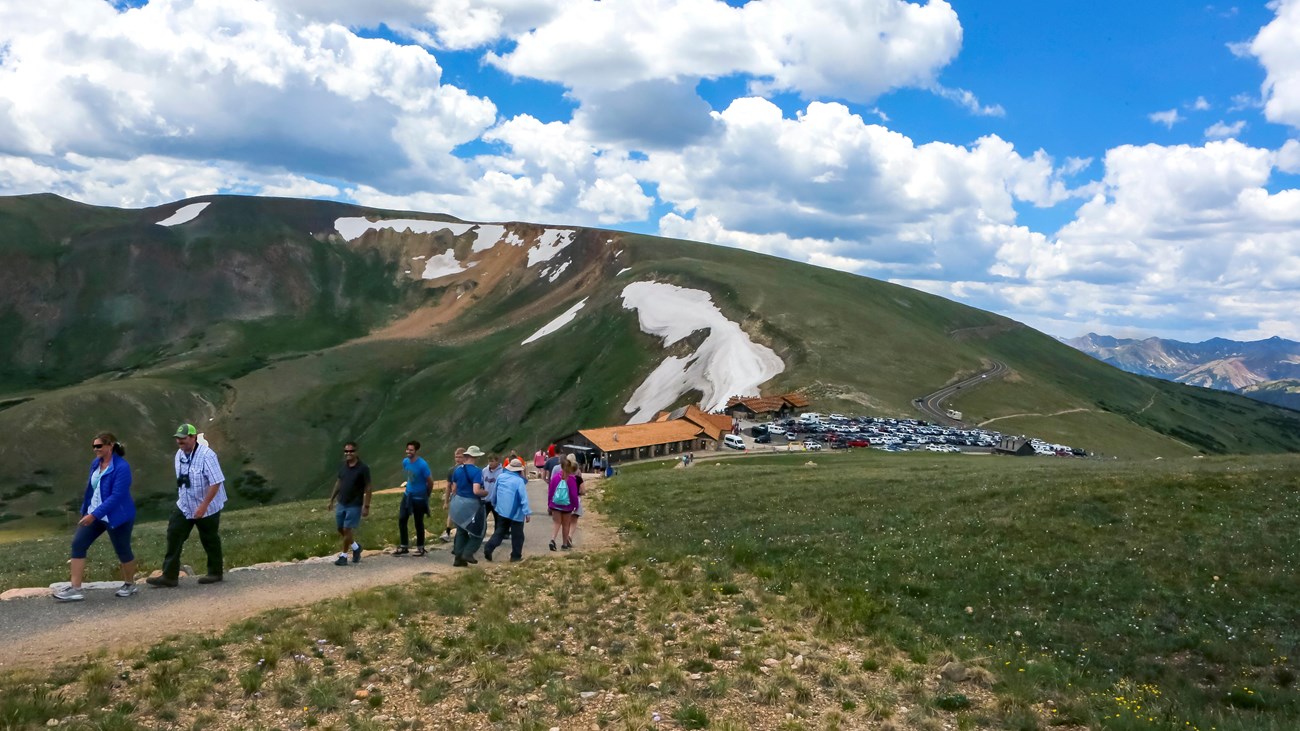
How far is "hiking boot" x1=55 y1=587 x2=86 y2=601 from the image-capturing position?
44.2 ft

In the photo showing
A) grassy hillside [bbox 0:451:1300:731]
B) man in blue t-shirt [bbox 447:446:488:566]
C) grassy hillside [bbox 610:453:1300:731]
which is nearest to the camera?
grassy hillside [bbox 0:451:1300:731]

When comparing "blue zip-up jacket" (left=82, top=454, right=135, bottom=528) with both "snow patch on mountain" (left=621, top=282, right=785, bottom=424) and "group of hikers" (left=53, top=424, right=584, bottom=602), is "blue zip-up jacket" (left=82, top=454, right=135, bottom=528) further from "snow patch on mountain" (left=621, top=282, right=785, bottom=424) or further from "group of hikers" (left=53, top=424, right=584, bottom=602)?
"snow patch on mountain" (left=621, top=282, right=785, bottom=424)

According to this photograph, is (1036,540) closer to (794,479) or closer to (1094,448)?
(794,479)

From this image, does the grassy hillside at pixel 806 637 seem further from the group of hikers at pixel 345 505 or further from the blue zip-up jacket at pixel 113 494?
the blue zip-up jacket at pixel 113 494

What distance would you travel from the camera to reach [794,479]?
3631cm

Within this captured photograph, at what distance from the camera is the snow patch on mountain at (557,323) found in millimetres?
155625

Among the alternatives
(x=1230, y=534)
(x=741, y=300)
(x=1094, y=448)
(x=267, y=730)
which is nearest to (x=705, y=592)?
(x=267, y=730)

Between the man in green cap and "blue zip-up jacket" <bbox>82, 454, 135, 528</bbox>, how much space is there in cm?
82

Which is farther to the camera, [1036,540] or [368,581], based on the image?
[1036,540]

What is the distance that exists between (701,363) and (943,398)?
33884mm

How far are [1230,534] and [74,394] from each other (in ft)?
525

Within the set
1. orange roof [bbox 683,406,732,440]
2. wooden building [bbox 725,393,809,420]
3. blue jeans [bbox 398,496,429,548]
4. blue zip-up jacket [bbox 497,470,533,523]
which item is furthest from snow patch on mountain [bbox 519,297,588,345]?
blue zip-up jacket [bbox 497,470,533,523]

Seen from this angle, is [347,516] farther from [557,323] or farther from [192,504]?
[557,323]

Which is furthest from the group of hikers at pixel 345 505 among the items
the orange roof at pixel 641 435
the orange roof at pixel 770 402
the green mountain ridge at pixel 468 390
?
the green mountain ridge at pixel 468 390
